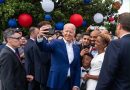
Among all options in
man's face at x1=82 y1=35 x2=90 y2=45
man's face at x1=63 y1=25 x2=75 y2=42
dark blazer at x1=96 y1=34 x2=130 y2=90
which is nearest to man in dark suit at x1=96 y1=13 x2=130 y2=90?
dark blazer at x1=96 y1=34 x2=130 y2=90

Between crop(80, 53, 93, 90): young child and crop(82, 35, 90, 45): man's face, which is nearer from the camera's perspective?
crop(80, 53, 93, 90): young child

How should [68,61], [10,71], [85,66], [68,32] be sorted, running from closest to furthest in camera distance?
[10,71]
[68,32]
[68,61]
[85,66]

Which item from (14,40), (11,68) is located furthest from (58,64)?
(11,68)

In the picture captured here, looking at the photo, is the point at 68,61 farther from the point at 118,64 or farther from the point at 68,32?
the point at 118,64

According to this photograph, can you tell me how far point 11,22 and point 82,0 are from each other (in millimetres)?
3892

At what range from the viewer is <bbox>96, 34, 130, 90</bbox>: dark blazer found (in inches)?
201

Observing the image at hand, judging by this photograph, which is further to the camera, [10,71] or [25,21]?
[25,21]

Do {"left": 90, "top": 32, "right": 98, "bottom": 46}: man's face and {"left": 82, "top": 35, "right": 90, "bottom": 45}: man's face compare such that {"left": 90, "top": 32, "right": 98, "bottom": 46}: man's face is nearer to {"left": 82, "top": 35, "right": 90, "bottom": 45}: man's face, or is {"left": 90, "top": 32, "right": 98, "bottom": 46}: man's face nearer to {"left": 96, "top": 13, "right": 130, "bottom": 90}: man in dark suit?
{"left": 82, "top": 35, "right": 90, "bottom": 45}: man's face

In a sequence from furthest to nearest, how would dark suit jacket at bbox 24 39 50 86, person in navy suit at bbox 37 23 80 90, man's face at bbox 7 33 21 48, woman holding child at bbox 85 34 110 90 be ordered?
dark suit jacket at bbox 24 39 50 86 → person in navy suit at bbox 37 23 80 90 → woman holding child at bbox 85 34 110 90 → man's face at bbox 7 33 21 48

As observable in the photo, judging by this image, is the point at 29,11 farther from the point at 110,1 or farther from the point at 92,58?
the point at 92,58

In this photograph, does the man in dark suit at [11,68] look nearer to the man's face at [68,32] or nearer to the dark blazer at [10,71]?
the dark blazer at [10,71]

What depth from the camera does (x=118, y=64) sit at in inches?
201

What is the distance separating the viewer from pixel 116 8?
59.3ft

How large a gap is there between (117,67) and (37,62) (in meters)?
3.06
